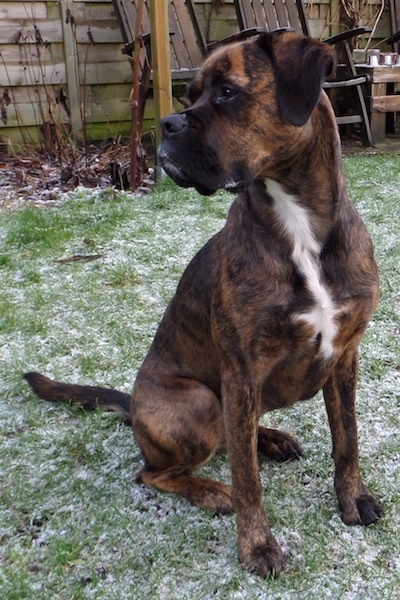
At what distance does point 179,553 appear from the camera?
246 cm

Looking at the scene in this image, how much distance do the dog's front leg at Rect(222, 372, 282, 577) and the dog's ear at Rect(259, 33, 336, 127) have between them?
33.2 inches

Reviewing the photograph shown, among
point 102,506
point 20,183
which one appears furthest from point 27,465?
point 20,183

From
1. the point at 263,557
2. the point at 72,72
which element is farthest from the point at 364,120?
the point at 263,557

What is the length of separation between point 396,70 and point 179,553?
7.29m

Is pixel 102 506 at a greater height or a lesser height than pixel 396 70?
lesser

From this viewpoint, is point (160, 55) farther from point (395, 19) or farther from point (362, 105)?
point (395, 19)

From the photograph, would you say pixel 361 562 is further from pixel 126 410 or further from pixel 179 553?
pixel 126 410

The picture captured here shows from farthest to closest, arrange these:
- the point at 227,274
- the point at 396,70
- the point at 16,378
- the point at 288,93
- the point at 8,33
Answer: the point at 396,70, the point at 8,33, the point at 16,378, the point at 227,274, the point at 288,93

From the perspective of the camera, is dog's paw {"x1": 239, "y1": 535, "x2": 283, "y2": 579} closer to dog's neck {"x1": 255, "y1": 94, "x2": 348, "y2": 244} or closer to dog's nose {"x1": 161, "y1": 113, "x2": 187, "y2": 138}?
dog's neck {"x1": 255, "y1": 94, "x2": 348, "y2": 244}

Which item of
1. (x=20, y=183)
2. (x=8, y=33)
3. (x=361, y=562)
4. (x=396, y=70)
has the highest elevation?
(x=8, y=33)

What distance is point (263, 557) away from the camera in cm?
236

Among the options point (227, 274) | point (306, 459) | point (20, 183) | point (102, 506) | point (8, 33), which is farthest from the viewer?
point (8, 33)

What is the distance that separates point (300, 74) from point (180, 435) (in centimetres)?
130

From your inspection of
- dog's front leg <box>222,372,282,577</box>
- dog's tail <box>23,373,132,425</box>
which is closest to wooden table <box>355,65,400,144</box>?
dog's tail <box>23,373,132,425</box>
